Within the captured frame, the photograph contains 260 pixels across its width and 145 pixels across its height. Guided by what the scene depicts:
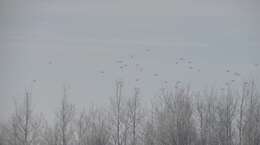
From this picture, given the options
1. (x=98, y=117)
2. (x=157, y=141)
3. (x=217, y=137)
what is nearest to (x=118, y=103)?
(x=98, y=117)

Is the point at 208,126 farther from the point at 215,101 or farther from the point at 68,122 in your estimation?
the point at 68,122

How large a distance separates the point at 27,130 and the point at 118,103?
24.1 feet

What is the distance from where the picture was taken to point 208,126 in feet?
146

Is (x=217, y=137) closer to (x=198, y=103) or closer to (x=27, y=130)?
(x=198, y=103)

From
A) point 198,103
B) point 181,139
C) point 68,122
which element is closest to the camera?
point 181,139

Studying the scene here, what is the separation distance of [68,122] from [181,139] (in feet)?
28.0

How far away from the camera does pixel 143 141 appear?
1677 inches

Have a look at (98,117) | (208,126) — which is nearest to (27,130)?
(98,117)

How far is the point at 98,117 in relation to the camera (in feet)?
145

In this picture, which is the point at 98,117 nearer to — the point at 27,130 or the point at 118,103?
the point at 118,103

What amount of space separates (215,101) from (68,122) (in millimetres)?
11887

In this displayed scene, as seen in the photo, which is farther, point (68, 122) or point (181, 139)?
point (68, 122)

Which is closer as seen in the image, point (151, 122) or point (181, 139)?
point (181, 139)

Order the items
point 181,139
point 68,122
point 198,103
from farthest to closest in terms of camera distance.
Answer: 1. point 198,103
2. point 68,122
3. point 181,139
